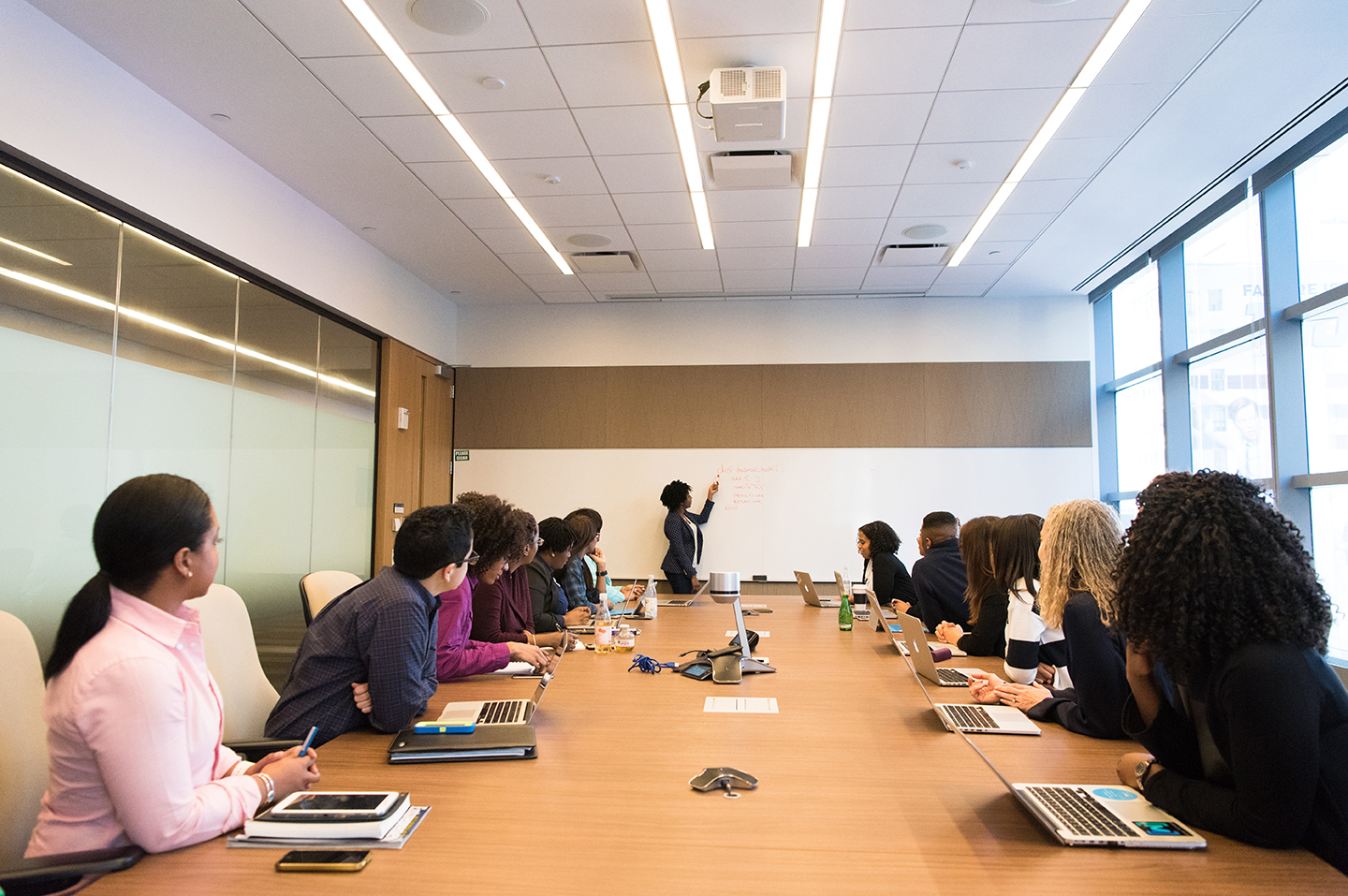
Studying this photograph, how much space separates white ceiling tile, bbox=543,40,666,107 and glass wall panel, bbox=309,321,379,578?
2.86 m

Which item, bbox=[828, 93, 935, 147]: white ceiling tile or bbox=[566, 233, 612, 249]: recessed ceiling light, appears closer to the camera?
bbox=[828, 93, 935, 147]: white ceiling tile

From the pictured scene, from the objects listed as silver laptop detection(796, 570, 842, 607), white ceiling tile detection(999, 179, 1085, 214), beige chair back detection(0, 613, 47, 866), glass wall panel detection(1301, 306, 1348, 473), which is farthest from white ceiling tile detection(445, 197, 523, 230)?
glass wall panel detection(1301, 306, 1348, 473)

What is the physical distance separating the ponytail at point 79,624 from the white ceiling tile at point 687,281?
18.9 ft

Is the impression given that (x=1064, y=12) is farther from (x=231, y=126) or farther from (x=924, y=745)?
(x=231, y=126)

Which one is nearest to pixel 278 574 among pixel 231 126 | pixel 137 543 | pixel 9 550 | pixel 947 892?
pixel 9 550

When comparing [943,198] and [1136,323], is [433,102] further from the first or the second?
[1136,323]

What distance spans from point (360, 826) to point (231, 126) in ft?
13.8

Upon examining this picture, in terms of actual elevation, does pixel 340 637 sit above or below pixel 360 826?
above

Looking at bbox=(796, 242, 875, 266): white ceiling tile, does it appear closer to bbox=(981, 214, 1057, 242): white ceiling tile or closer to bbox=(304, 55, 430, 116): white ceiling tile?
bbox=(981, 214, 1057, 242): white ceiling tile

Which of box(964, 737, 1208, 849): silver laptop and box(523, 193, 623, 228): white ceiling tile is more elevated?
box(523, 193, 623, 228): white ceiling tile

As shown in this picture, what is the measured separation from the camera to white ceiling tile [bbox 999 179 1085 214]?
16.7 feet

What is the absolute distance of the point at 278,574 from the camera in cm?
519

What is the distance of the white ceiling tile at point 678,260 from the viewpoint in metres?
6.36

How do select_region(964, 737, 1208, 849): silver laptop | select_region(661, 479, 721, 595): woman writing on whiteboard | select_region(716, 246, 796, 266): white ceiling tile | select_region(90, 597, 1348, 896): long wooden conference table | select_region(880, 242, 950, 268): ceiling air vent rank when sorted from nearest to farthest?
select_region(90, 597, 1348, 896): long wooden conference table → select_region(964, 737, 1208, 849): silver laptop → select_region(880, 242, 950, 268): ceiling air vent → select_region(716, 246, 796, 266): white ceiling tile → select_region(661, 479, 721, 595): woman writing on whiteboard
